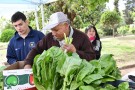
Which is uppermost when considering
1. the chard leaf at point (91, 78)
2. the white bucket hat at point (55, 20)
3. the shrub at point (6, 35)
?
the white bucket hat at point (55, 20)

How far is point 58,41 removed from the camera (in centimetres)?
318

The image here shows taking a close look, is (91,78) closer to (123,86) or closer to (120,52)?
(123,86)

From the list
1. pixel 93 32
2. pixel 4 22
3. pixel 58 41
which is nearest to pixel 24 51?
pixel 58 41

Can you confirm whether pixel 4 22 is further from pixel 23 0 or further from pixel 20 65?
pixel 20 65

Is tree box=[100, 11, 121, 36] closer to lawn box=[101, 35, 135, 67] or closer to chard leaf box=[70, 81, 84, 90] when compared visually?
lawn box=[101, 35, 135, 67]

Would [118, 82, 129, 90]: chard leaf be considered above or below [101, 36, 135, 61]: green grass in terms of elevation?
above

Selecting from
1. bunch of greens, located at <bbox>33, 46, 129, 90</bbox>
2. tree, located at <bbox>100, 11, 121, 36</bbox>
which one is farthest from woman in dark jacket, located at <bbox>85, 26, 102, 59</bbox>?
tree, located at <bbox>100, 11, 121, 36</bbox>

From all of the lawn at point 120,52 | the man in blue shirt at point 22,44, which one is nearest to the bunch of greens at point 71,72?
the man in blue shirt at point 22,44

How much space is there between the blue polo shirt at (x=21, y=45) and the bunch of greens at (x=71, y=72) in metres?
2.22

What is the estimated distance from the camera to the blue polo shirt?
4.46m

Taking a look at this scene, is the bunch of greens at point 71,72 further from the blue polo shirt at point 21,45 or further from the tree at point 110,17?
the tree at point 110,17

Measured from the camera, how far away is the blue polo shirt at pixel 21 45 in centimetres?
446

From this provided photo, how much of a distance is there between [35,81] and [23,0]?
266 inches

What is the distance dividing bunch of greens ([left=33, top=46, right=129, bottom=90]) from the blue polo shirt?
222cm
